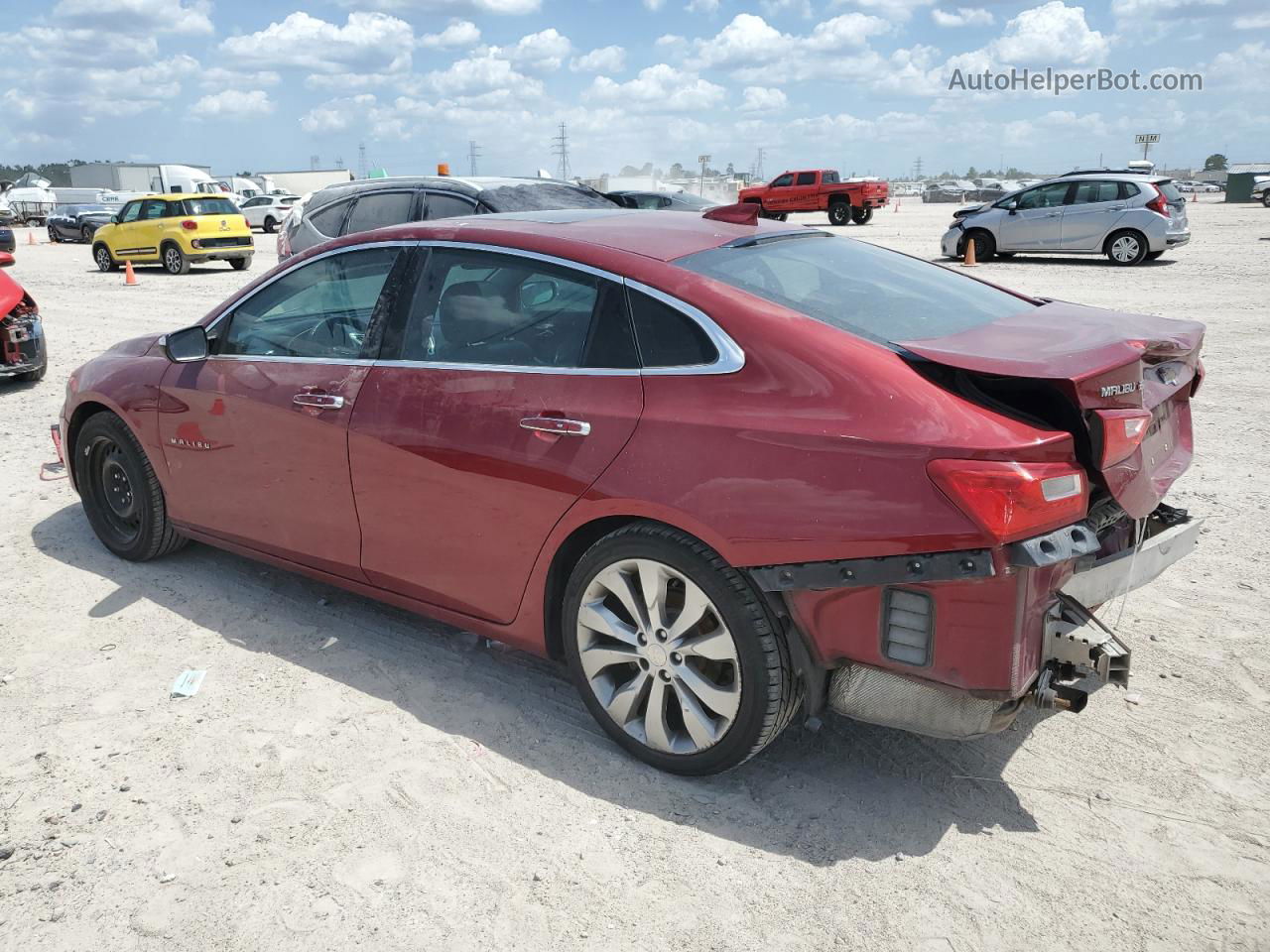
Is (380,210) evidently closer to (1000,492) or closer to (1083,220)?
(1000,492)

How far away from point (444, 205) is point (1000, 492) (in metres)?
8.94

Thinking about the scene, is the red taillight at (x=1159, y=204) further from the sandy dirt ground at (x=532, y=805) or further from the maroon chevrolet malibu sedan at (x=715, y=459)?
the maroon chevrolet malibu sedan at (x=715, y=459)

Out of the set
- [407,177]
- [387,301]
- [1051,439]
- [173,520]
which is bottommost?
[173,520]

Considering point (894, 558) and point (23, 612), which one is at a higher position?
point (894, 558)

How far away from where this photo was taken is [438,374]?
11.5ft

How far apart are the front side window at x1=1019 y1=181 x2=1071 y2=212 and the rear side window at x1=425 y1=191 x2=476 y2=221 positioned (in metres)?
12.8

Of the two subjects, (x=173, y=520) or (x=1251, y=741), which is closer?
(x=1251, y=741)

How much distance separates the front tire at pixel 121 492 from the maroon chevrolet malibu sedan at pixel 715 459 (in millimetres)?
757

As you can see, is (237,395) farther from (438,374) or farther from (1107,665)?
(1107,665)

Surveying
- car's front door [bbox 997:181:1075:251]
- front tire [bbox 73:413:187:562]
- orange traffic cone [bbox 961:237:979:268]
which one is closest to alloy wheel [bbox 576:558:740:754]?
front tire [bbox 73:413:187:562]

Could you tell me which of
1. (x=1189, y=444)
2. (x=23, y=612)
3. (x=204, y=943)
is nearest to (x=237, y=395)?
(x=23, y=612)

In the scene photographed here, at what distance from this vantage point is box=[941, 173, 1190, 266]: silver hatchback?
17.7m

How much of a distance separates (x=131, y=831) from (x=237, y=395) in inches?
71.0

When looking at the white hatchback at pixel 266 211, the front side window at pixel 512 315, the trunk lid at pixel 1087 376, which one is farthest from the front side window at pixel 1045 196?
the white hatchback at pixel 266 211
